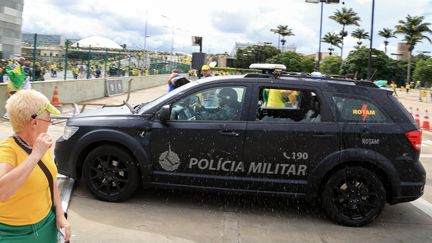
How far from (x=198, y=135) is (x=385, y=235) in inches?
94.2

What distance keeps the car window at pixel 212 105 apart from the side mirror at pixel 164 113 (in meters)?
0.09

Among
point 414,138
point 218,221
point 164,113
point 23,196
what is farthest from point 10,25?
point 23,196

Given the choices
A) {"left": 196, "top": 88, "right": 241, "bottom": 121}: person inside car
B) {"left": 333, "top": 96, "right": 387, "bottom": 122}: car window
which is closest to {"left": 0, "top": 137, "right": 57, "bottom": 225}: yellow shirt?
{"left": 196, "top": 88, "right": 241, "bottom": 121}: person inside car

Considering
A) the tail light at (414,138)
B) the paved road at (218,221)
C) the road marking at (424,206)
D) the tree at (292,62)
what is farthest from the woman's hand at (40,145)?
the tree at (292,62)

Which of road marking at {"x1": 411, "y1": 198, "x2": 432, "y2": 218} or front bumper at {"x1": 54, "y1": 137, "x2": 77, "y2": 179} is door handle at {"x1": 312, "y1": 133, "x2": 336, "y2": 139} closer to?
road marking at {"x1": 411, "y1": 198, "x2": 432, "y2": 218}

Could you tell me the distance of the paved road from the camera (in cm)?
461

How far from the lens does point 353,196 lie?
516 cm

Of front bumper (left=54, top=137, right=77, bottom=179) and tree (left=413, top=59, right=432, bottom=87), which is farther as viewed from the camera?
tree (left=413, top=59, right=432, bottom=87)

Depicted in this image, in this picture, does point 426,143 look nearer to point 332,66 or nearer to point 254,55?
point 332,66

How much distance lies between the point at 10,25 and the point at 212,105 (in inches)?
3060

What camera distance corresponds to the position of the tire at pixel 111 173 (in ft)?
17.3

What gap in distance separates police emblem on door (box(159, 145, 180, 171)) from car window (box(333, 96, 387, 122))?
1973 millimetres

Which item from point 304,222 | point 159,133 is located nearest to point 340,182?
point 304,222

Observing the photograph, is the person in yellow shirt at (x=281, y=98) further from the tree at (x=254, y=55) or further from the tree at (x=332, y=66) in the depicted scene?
the tree at (x=254, y=55)
